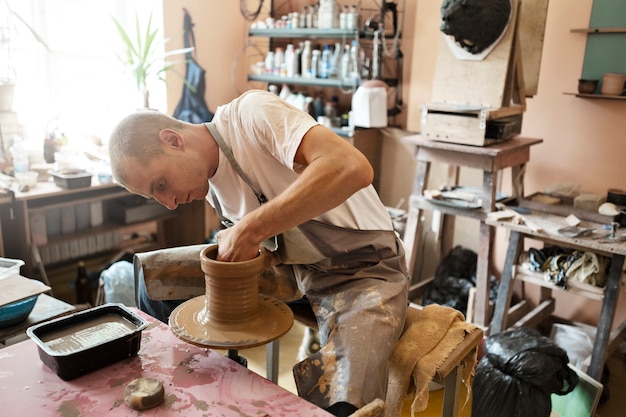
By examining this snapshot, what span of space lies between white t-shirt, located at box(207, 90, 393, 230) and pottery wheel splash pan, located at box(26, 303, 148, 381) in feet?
1.54

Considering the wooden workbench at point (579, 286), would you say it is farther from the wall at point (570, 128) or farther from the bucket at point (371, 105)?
the bucket at point (371, 105)

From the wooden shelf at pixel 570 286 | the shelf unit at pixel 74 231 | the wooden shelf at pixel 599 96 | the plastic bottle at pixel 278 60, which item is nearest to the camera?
the wooden shelf at pixel 570 286

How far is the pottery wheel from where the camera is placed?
1.26 m

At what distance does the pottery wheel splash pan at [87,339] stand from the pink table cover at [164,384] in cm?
2

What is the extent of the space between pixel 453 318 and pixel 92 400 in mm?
999

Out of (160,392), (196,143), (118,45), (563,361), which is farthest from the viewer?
(118,45)

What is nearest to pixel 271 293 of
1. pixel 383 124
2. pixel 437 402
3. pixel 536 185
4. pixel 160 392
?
pixel 160 392

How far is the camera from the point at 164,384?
1.17 m

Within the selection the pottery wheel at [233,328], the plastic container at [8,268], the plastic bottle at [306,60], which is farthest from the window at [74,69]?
the pottery wheel at [233,328]

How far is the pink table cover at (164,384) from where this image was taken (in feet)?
3.58

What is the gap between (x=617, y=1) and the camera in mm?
2602

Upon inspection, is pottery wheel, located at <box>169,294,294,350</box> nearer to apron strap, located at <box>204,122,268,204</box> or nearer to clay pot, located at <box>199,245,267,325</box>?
clay pot, located at <box>199,245,267,325</box>

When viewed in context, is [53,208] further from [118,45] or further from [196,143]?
[196,143]

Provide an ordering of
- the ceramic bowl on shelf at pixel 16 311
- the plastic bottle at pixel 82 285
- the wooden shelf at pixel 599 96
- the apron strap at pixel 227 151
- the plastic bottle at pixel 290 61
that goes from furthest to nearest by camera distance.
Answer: the plastic bottle at pixel 290 61 < the plastic bottle at pixel 82 285 < the wooden shelf at pixel 599 96 < the ceramic bowl on shelf at pixel 16 311 < the apron strap at pixel 227 151
